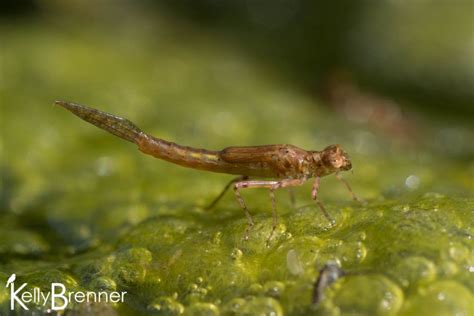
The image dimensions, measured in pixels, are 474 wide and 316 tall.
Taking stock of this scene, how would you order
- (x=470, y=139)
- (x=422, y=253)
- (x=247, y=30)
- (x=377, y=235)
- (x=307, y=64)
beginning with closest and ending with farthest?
1. (x=422, y=253)
2. (x=377, y=235)
3. (x=470, y=139)
4. (x=307, y=64)
5. (x=247, y=30)

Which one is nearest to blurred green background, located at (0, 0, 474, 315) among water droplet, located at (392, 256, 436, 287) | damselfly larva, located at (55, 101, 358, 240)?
water droplet, located at (392, 256, 436, 287)

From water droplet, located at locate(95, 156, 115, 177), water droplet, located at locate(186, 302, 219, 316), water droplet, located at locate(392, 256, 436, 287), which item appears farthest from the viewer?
water droplet, located at locate(95, 156, 115, 177)

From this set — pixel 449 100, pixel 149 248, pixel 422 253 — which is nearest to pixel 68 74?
pixel 149 248

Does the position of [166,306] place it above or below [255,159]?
below

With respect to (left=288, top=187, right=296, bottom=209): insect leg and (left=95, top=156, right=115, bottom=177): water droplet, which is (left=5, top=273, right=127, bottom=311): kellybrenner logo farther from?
(left=95, top=156, right=115, bottom=177): water droplet

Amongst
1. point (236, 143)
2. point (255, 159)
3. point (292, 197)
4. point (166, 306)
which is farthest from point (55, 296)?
point (236, 143)

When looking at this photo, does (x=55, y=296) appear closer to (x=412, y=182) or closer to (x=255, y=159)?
(x=255, y=159)

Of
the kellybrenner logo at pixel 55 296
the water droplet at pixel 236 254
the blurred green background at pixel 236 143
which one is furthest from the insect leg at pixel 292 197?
the kellybrenner logo at pixel 55 296

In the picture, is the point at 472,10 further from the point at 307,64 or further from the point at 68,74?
the point at 68,74
